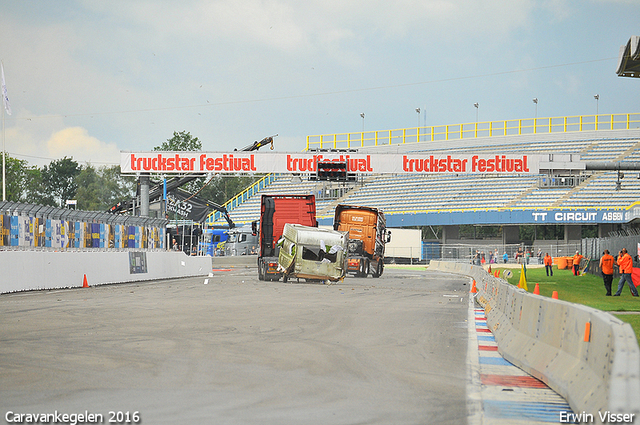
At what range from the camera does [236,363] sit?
8.86 m

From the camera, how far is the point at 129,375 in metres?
7.91

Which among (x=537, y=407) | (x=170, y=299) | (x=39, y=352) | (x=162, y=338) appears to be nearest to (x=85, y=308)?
(x=170, y=299)

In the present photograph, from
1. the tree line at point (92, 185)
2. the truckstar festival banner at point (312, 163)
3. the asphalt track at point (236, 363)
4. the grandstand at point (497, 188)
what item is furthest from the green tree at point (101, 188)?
the asphalt track at point (236, 363)

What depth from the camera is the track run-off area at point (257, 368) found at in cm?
630

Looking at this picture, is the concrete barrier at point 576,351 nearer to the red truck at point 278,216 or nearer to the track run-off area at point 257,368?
the track run-off area at point 257,368

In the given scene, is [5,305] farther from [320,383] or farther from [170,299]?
[320,383]

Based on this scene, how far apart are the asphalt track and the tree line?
105 m

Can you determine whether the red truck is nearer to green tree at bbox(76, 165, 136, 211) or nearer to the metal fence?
the metal fence

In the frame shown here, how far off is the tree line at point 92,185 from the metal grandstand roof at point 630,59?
9398cm

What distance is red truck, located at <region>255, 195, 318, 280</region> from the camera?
33375 mm

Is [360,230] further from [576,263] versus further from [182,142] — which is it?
[182,142]

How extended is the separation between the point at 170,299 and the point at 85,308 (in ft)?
12.0

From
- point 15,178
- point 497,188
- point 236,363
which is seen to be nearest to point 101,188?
point 15,178

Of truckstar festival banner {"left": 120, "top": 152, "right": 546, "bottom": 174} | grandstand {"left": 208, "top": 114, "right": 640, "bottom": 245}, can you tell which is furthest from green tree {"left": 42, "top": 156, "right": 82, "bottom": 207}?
truckstar festival banner {"left": 120, "top": 152, "right": 546, "bottom": 174}
